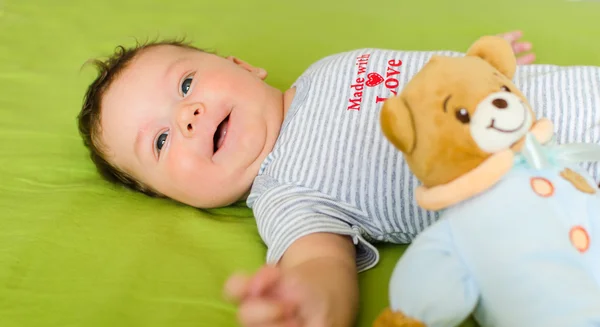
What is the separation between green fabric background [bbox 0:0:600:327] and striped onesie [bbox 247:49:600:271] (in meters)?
0.05

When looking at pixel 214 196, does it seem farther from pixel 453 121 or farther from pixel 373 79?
pixel 453 121

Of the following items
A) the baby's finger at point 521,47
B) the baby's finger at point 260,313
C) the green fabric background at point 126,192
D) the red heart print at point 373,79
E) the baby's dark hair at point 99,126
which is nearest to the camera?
the baby's finger at point 260,313

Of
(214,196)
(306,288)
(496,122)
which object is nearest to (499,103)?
(496,122)

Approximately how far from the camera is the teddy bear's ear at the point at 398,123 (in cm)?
51

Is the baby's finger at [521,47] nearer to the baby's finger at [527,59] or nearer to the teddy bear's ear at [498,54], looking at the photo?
the baby's finger at [527,59]

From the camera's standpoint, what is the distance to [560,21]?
119 centimetres

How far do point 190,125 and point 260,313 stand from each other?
1.51 ft

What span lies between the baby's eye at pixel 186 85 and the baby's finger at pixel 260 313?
1.68ft

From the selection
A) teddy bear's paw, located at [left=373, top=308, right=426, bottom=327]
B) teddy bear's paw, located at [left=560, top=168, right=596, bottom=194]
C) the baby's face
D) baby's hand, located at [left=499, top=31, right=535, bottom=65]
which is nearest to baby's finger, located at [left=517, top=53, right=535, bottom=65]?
baby's hand, located at [left=499, top=31, right=535, bottom=65]

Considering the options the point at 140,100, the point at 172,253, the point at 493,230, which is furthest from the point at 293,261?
the point at 140,100

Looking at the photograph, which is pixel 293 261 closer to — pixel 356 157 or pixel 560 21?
pixel 356 157

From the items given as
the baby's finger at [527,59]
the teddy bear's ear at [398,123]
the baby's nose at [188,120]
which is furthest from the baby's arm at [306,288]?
the baby's finger at [527,59]

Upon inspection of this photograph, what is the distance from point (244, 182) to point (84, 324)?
1.04ft

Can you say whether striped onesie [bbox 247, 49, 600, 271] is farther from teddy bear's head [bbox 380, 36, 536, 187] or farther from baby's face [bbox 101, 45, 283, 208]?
teddy bear's head [bbox 380, 36, 536, 187]
